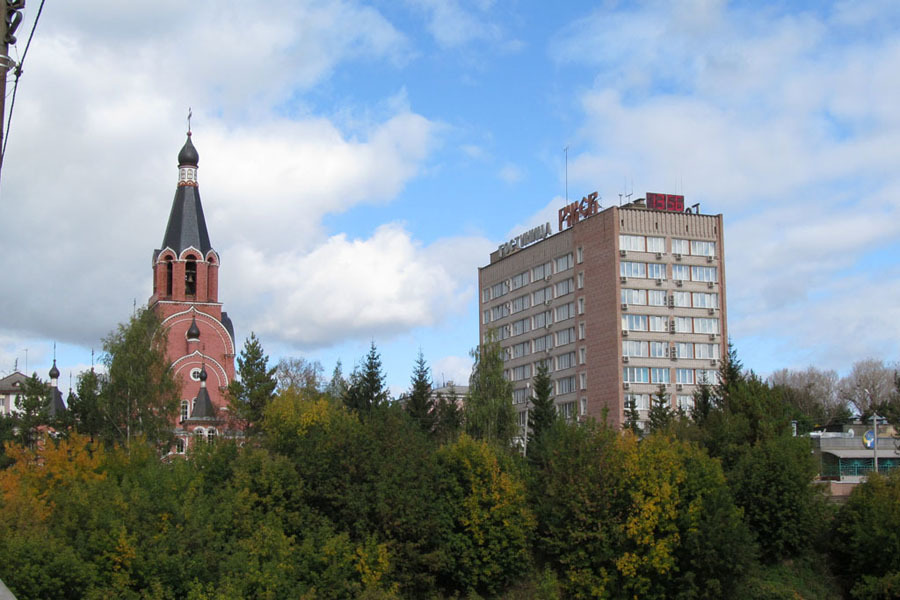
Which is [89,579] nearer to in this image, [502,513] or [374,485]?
[374,485]

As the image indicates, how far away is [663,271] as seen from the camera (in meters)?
93.5

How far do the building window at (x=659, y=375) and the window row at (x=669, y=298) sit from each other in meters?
6.68

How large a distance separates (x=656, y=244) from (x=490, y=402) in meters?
30.5

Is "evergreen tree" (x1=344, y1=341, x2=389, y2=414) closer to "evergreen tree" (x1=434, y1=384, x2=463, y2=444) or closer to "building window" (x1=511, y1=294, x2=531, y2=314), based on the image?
"evergreen tree" (x1=434, y1=384, x2=463, y2=444)

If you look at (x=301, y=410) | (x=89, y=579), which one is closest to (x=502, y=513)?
(x=301, y=410)

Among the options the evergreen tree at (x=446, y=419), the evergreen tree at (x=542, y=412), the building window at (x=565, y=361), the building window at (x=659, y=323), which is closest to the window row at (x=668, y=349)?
the building window at (x=659, y=323)

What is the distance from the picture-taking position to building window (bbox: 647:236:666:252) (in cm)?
9288

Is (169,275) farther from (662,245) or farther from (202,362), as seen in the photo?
(662,245)

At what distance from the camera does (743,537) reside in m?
47.3

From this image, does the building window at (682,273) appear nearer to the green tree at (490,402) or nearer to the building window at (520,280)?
the building window at (520,280)

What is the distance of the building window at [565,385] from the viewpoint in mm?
97688

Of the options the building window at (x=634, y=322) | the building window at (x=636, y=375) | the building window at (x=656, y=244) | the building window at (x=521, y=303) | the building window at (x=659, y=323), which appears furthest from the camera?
the building window at (x=521, y=303)

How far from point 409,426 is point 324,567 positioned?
11.8 meters

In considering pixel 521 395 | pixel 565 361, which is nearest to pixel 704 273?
pixel 565 361
